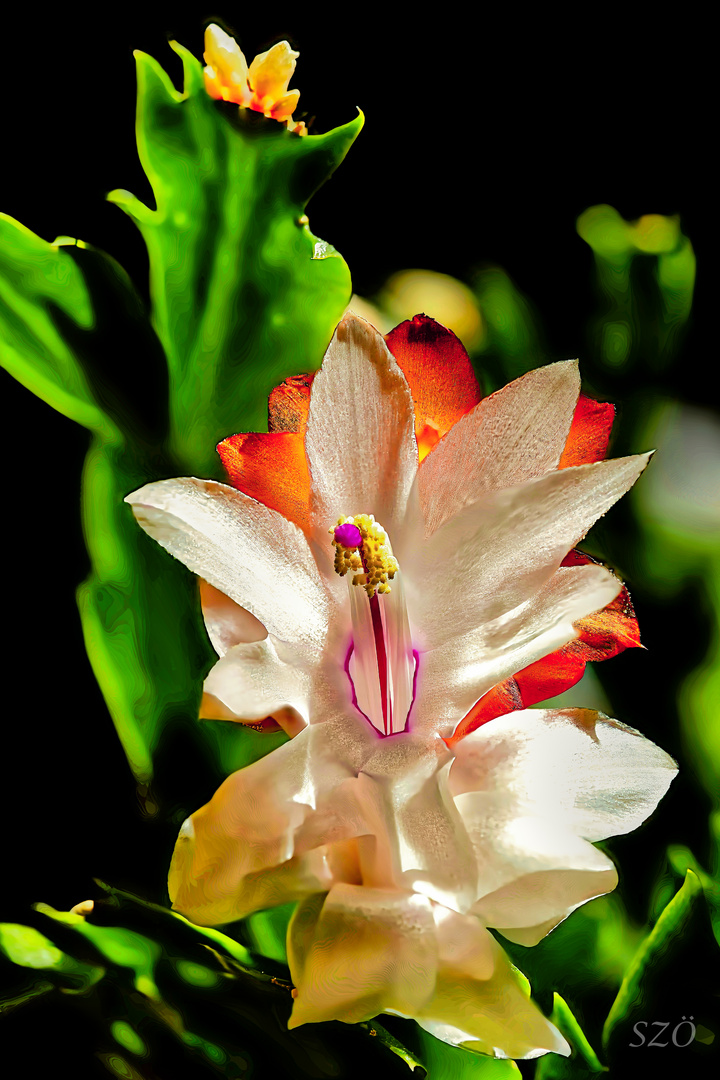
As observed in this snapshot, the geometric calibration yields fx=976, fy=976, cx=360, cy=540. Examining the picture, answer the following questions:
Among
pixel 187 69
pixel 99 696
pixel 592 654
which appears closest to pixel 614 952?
pixel 592 654

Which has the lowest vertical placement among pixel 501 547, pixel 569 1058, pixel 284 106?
pixel 569 1058

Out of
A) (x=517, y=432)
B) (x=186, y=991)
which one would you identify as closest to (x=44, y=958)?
(x=186, y=991)

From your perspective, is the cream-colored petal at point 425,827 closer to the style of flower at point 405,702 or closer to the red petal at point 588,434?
the style of flower at point 405,702

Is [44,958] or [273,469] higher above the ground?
[273,469]

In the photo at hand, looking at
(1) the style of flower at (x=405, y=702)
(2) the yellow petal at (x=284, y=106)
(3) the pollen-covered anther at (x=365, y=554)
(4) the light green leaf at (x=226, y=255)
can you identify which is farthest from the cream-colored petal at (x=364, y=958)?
(2) the yellow petal at (x=284, y=106)

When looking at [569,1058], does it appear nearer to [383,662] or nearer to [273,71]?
[383,662]

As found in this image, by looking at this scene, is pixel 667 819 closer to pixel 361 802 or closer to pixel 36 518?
pixel 361 802

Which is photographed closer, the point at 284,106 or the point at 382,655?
the point at 382,655
